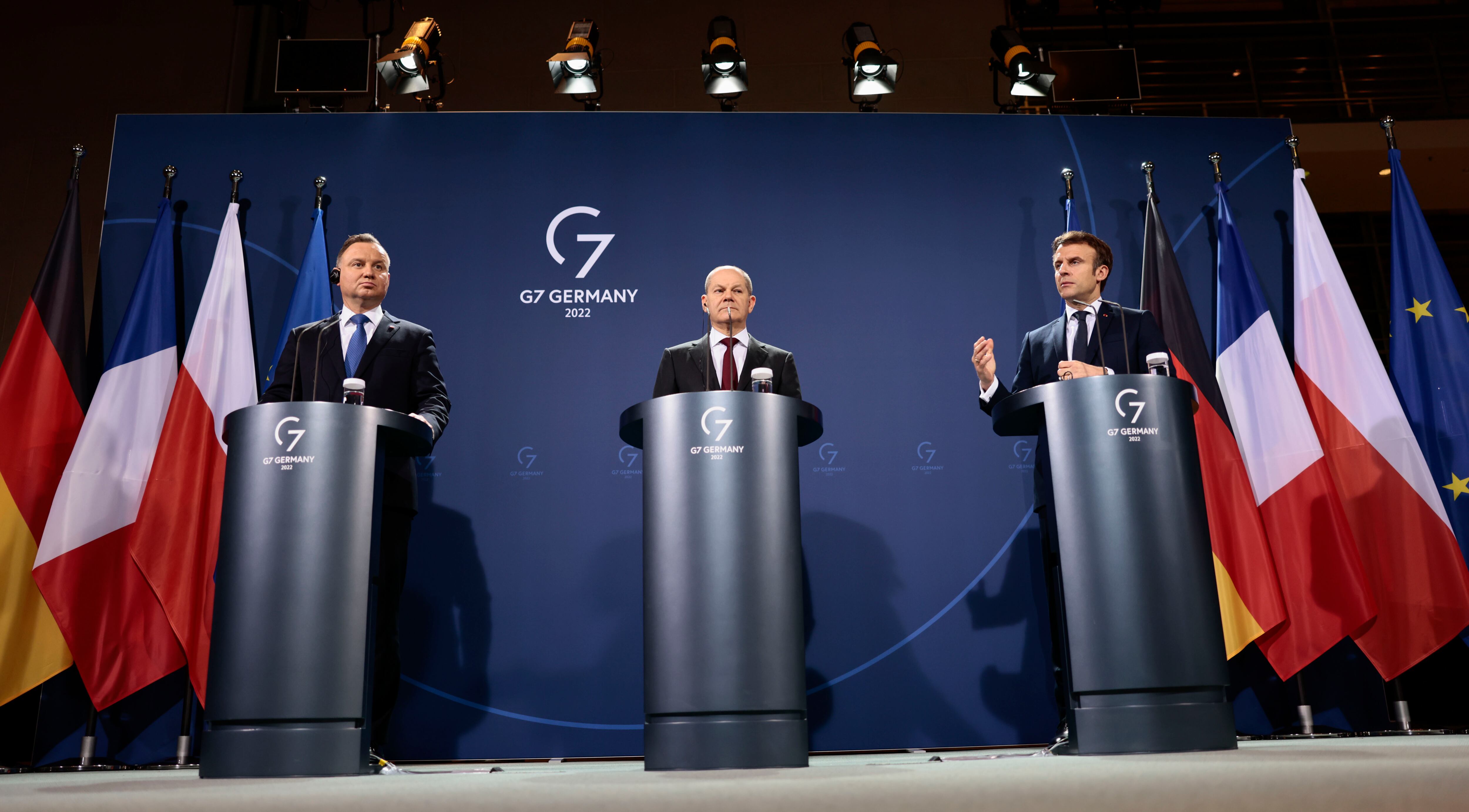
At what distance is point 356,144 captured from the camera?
4.71m

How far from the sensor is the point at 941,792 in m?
1.34

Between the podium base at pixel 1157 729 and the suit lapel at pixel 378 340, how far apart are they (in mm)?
2509

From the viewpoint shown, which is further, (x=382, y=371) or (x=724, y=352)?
(x=724, y=352)

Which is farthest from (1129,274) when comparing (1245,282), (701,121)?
(701,121)

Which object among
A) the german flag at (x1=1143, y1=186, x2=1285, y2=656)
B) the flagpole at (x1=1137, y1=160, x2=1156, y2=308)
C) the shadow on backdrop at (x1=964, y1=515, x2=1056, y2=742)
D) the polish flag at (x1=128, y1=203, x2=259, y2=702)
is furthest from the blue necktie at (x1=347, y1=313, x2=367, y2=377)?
the flagpole at (x1=1137, y1=160, x2=1156, y2=308)

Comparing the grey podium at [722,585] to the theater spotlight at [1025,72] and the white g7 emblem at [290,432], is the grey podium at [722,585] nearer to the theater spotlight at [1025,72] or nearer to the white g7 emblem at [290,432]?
the white g7 emblem at [290,432]

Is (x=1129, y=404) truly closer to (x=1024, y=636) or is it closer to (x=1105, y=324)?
(x=1105, y=324)

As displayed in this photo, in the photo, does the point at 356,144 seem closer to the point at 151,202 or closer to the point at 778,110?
the point at 151,202

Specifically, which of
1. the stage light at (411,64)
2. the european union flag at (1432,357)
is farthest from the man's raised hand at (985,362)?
the stage light at (411,64)

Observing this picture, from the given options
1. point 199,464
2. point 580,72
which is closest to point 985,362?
point 580,72

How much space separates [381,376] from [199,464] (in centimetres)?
120

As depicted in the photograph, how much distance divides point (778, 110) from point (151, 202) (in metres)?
3.49

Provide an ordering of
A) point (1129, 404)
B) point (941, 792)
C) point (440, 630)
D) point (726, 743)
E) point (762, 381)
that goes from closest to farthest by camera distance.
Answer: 1. point (941, 792)
2. point (726, 743)
3. point (1129, 404)
4. point (762, 381)
5. point (440, 630)

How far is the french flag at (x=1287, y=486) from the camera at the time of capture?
3.83 meters
